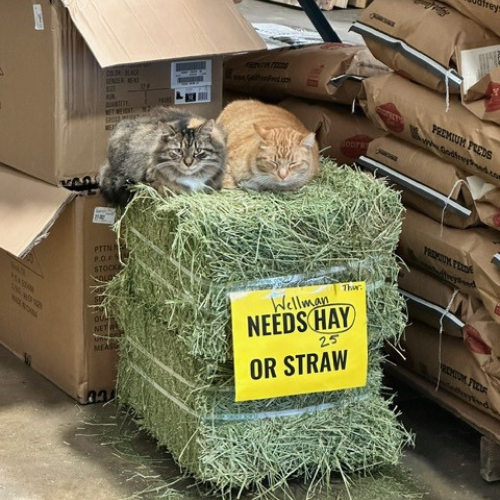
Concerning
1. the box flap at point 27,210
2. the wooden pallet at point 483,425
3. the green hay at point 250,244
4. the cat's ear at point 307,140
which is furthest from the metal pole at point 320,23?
the wooden pallet at point 483,425

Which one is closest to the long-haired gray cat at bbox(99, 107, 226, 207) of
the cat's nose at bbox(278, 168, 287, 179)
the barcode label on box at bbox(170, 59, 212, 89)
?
the cat's nose at bbox(278, 168, 287, 179)

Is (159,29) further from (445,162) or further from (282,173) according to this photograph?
(445,162)

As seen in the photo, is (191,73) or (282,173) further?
(191,73)

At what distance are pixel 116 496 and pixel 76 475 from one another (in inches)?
6.6

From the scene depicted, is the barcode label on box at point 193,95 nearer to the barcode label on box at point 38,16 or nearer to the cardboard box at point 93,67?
the cardboard box at point 93,67

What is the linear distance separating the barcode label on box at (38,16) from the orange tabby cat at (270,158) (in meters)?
0.64

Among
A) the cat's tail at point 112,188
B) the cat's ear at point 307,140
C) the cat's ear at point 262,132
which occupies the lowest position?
the cat's tail at point 112,188

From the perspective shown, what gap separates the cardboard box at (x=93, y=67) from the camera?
2920 millimetres

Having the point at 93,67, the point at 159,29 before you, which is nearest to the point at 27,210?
the point at 93,67

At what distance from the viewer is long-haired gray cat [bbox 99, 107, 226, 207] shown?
282 centimetres

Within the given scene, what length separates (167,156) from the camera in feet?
9.26

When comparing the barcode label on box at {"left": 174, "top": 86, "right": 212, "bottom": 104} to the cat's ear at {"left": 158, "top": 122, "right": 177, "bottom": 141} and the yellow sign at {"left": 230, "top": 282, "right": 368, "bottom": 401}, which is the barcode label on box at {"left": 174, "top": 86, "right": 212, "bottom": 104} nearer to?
the cat's ear at {"left": 158, "top": 122, "right": 177, "bottom": 141}

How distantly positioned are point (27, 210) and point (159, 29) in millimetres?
670

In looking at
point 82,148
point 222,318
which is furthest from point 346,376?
point 82,148
